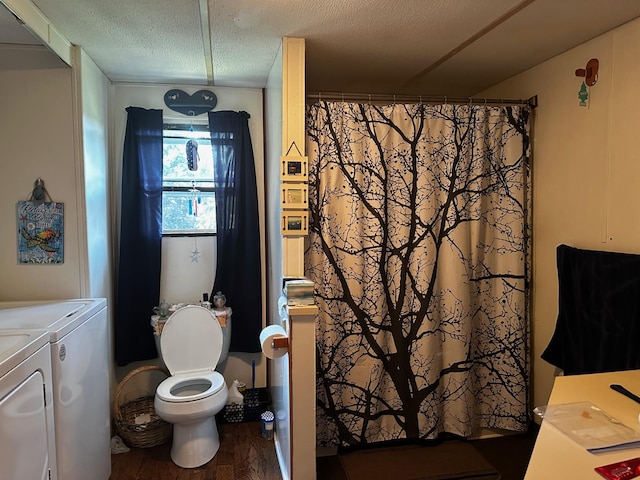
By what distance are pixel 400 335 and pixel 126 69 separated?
2.28m

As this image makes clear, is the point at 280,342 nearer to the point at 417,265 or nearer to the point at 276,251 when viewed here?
the point at 276,251

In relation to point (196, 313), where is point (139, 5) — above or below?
above

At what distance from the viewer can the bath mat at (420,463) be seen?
88.2 inches

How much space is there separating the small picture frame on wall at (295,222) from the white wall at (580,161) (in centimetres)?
147

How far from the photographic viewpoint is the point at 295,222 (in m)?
2.15

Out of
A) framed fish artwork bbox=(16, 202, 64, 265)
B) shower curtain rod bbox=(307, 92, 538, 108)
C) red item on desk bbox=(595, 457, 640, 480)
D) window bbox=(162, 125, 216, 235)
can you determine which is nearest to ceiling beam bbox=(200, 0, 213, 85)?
window bbox=(162, 125, 216, 235)

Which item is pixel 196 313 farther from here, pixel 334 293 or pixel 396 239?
pixel 396 239

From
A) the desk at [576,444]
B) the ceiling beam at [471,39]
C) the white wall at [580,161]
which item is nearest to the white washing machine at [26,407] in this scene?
the desk at [576,444]

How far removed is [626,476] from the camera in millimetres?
917

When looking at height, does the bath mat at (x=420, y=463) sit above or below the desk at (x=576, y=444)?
Result: below

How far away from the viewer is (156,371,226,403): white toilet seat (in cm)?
234

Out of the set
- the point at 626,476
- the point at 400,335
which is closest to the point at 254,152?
the point at 400,335

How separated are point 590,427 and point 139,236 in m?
2.61

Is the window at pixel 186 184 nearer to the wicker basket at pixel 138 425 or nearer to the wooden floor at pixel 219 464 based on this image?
the wicker basket at pixel 138 425
